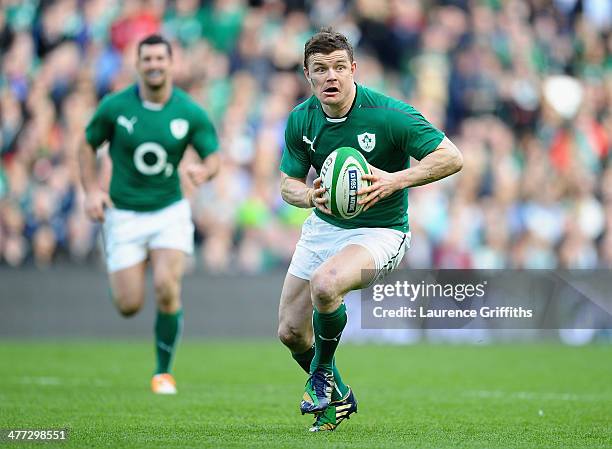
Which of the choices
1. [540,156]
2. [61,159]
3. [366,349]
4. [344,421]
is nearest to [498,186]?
[540,156]

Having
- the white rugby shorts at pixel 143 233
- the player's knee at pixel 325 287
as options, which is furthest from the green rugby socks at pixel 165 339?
the player's knee at pixel 325 287

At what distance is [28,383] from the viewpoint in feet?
36.2

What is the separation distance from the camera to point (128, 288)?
35.4 ft

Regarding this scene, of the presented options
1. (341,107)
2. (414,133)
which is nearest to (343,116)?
(341,107)

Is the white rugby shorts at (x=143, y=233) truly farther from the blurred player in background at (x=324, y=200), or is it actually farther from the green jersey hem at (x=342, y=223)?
the green jersey hem at (x=342, y=223)

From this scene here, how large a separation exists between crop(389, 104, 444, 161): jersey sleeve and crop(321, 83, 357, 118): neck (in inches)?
11.7

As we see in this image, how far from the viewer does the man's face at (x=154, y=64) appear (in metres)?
Result: 10.7

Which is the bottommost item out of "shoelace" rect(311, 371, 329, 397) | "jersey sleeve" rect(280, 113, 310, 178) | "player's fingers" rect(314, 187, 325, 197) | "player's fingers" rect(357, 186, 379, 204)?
"shoelace" rect(311, 371, 329, 397)

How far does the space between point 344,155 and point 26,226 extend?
10.1 m

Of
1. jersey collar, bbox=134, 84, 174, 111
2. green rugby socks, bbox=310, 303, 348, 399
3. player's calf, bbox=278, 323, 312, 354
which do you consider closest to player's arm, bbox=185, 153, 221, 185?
jersey collar, bbox=134, 84, 174, 111

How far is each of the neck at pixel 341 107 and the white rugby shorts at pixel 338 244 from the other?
73 centimetres

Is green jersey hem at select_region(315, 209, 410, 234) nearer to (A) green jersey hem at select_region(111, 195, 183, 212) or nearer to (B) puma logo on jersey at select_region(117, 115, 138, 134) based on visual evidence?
(A) green jersey hem at select_region(111, 195, 183, 212)

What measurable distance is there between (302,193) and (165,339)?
136 inches

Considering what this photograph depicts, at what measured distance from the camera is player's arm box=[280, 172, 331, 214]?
7.48 m
